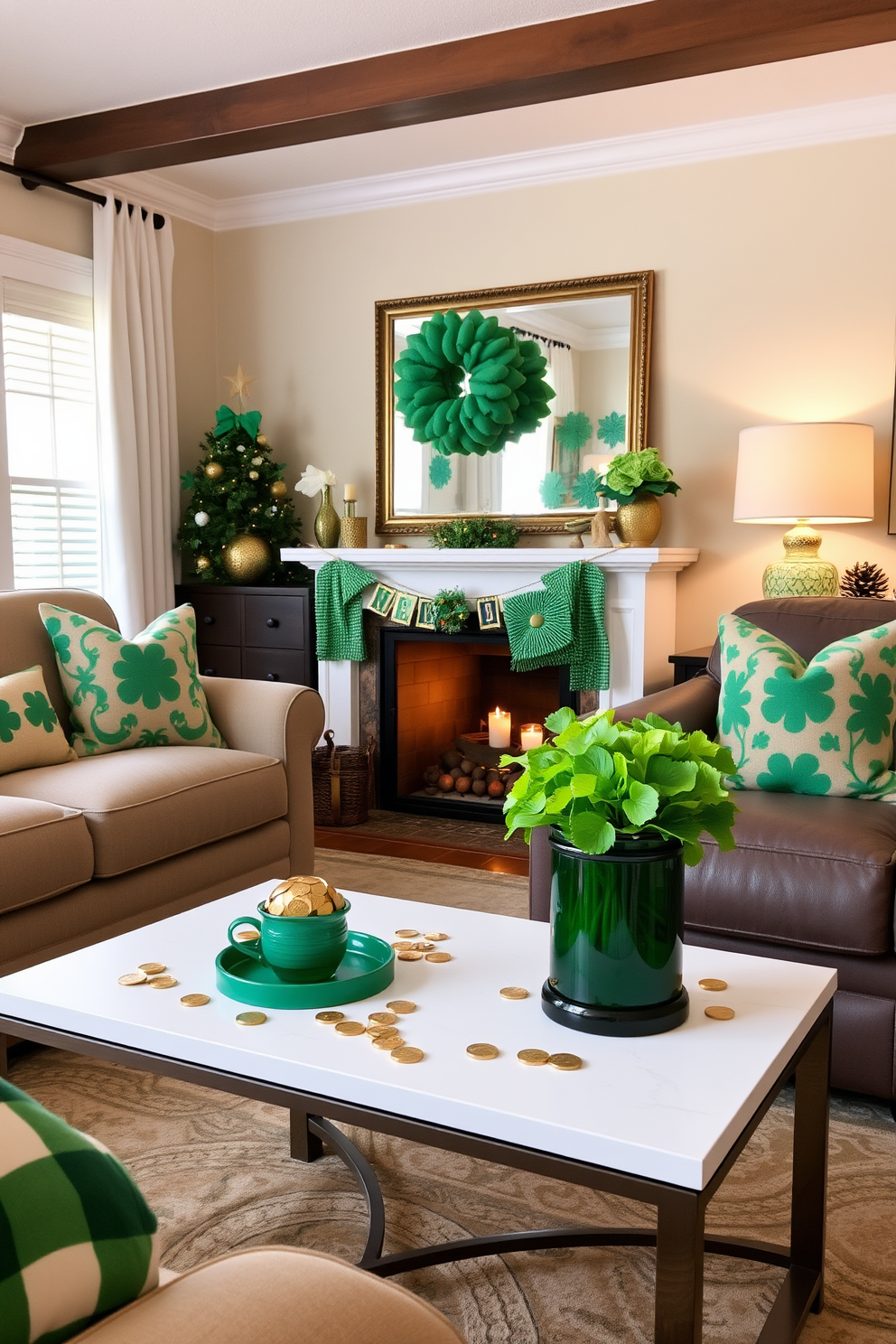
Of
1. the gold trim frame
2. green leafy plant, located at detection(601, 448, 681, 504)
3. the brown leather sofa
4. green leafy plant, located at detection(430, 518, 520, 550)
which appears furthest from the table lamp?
the brown leather sofa

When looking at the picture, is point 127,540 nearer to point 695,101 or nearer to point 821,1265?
point 695,101

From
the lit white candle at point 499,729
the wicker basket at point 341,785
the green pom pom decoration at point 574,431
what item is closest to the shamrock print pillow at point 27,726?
the wicker basket at point 341,785

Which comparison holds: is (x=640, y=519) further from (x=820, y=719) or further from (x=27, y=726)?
(x=27, y=726)

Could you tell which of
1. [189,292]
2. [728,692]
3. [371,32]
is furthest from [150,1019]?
[189,292]

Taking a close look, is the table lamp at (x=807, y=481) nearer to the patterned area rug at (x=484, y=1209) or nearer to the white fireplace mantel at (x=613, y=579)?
the white fireplace mantel at (x=613, y=579)

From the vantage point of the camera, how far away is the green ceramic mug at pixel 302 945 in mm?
1487

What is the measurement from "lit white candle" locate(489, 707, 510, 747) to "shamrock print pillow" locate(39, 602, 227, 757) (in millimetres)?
1939

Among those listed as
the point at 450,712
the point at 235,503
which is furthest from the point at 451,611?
the point at 235,503

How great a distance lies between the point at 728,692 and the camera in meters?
2.64

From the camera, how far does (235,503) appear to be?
4.83m

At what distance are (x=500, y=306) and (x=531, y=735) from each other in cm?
178

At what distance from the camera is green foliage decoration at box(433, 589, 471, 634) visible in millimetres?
4445

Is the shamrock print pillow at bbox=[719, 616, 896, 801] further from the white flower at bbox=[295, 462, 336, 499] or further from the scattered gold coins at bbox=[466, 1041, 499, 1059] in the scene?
the white flower at bbox=[295, 462, 336, 499]

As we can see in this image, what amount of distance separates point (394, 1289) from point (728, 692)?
2.04m
